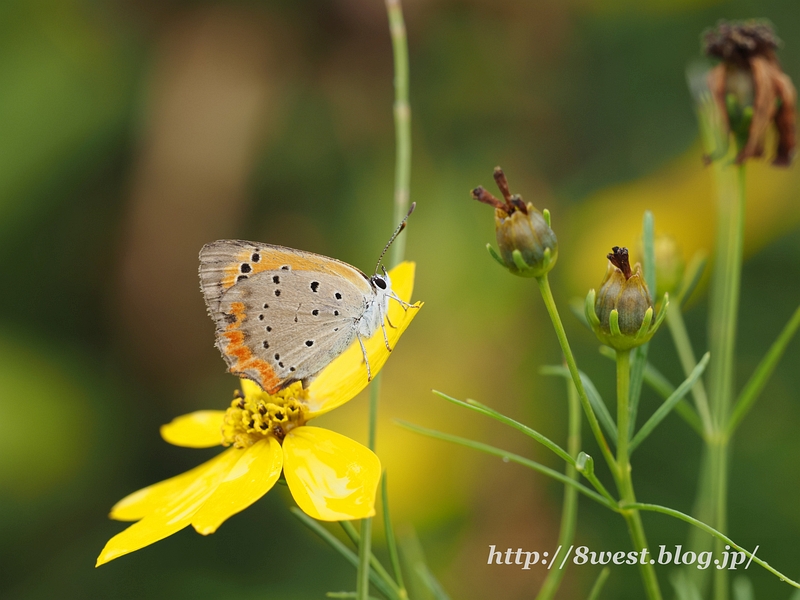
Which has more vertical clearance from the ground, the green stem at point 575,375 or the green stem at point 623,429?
the green stem at point 575,375

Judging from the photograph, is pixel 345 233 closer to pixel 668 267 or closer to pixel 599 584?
pixel 668 267

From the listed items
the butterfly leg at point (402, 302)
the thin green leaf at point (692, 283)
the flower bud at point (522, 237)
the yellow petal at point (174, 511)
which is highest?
the flower bud at point (522, 237)

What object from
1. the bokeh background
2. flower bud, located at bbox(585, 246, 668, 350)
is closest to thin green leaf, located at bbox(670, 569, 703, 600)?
flower bud, located at bbox(585, 246, 668, 350)

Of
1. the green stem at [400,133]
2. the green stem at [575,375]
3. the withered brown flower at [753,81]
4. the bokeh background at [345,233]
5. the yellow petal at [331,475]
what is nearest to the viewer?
the green stem at [575,375]

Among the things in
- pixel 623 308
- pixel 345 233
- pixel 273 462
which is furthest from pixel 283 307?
pixel 345 233

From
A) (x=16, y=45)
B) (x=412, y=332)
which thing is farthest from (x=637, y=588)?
(x=16, y=45)

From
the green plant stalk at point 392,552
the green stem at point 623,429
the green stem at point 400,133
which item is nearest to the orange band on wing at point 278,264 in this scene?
the green stem at point 400,133

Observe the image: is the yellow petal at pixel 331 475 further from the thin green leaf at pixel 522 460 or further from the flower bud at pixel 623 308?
the flower bud at pixel 623 308

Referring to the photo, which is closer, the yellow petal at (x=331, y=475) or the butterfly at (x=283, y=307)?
the yellow petal at (x=331, y=475)
